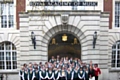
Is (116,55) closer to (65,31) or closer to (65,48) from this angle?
(65,31)

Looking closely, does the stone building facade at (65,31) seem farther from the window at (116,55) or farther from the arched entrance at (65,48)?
the arched entrance at (65,48)

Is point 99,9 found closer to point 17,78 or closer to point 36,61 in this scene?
point 36,61

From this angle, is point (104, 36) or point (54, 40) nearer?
point (104, 36)

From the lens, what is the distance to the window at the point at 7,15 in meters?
22.3

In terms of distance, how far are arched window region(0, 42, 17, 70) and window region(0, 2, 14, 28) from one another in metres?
1.67

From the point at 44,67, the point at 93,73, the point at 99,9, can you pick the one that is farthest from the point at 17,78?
the point at 99,9

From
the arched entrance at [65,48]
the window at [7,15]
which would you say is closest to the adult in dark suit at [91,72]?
the window at [7,15]

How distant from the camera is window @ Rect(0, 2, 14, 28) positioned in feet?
73.3

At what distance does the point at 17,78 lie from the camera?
21.9 m

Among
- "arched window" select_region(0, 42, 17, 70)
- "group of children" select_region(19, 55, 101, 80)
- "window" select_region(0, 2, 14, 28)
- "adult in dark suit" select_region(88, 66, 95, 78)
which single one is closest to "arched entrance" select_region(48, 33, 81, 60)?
"arched window" select_region(0, 42, 17, 70)

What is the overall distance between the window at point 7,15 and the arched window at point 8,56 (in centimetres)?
167

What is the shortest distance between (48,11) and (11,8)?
4285 millimetres

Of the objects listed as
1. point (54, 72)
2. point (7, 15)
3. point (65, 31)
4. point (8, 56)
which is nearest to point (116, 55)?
point (65, 31)

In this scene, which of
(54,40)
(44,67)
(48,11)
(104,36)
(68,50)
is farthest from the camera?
(68,50)
